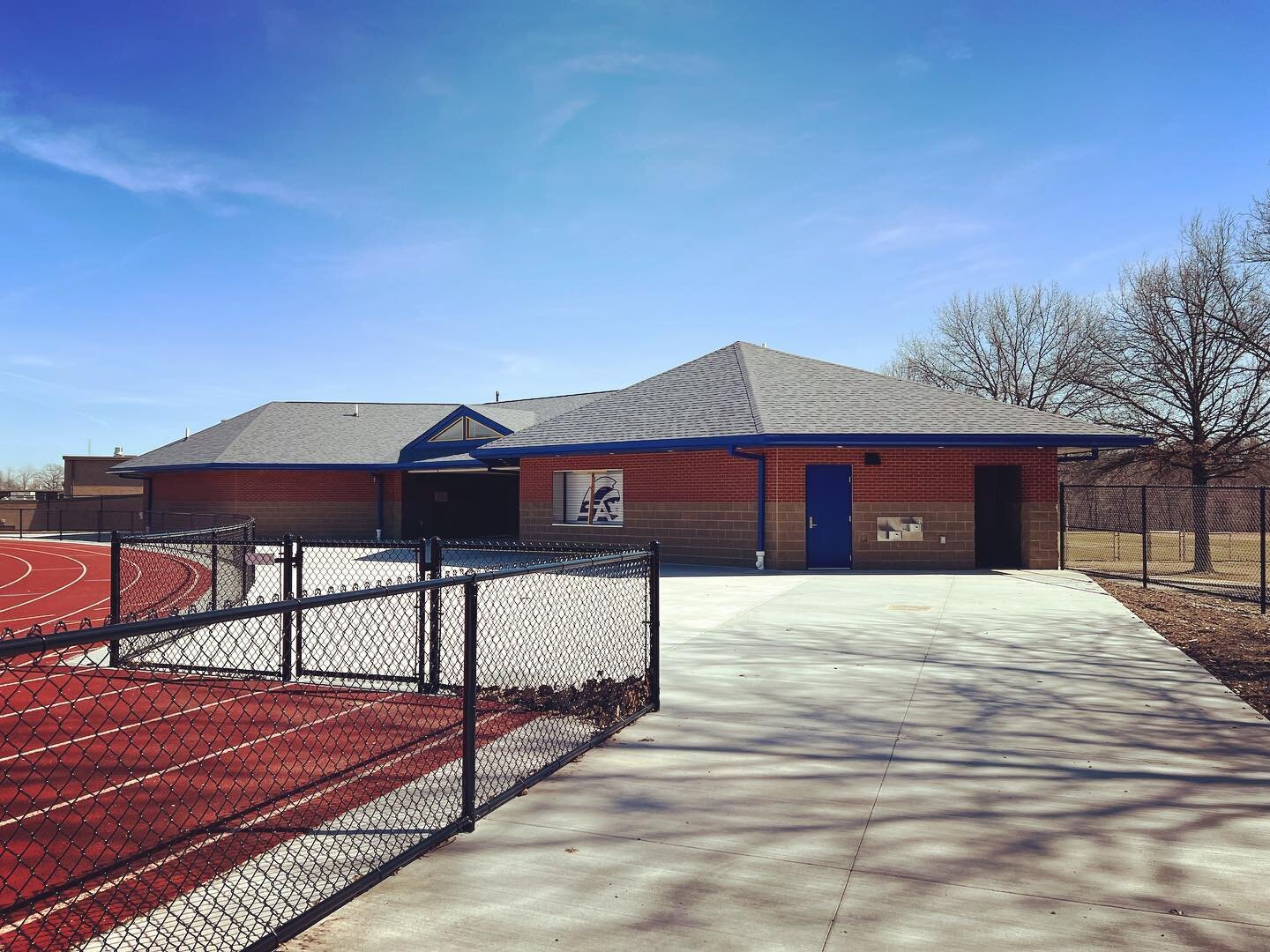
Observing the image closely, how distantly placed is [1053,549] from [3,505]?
51.3m

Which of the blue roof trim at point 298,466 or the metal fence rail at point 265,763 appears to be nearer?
the metal fence rail at point 265,763

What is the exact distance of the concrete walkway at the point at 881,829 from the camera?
11.7 ft

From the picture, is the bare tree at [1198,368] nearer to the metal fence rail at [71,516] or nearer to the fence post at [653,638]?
the fence post at [653,638]

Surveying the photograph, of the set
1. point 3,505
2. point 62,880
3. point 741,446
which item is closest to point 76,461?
point 3,505

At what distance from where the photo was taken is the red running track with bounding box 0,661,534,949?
3.86 metres

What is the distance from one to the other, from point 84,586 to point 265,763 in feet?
53.1

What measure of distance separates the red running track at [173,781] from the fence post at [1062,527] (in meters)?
18.7

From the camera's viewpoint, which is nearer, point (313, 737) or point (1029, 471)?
point (313, 737)

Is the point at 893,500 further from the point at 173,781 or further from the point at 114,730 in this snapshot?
the point at 173,781

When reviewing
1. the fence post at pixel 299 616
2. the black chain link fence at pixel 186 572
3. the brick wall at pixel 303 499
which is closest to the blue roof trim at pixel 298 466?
the brick wall at pixel 303 499

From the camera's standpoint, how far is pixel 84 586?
62.3 feet

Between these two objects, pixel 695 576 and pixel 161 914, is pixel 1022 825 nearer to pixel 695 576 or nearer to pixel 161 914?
pixel 161 914

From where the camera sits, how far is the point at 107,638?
270cm

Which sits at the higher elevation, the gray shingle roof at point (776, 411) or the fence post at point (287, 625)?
the gray shingle roof at point (776, 411)
